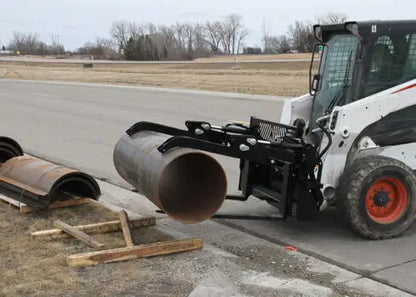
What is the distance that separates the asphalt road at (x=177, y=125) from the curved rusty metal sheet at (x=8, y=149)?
146cm

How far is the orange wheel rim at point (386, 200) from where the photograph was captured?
18.3 feet

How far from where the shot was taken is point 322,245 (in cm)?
552

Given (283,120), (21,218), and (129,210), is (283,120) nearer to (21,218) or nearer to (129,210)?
(129,210)

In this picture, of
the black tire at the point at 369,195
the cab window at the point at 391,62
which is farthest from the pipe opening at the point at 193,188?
the cab window at the point at 391,62

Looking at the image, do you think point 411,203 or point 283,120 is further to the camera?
point 283,120

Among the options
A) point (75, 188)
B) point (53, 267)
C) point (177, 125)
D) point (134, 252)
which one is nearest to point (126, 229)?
point (134, 252)

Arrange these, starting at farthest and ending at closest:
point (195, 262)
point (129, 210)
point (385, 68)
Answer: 1. point (129, 210)
2. point (385, 68)
3. point (195, 262)

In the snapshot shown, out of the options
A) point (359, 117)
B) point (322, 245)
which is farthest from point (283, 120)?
point (322, 245)

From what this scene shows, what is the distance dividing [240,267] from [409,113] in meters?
2.54

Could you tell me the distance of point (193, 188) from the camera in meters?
5.64

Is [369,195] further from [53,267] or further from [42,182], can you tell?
[42,182]

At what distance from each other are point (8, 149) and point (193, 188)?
343cm

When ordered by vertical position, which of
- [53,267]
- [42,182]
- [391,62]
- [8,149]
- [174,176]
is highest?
[391,62]

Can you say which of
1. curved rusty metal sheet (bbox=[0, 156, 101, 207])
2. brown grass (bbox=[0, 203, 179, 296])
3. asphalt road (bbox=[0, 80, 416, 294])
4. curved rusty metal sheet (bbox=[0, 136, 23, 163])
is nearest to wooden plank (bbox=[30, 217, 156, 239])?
brown grass (bbox=[0, 203, 179, 296])
